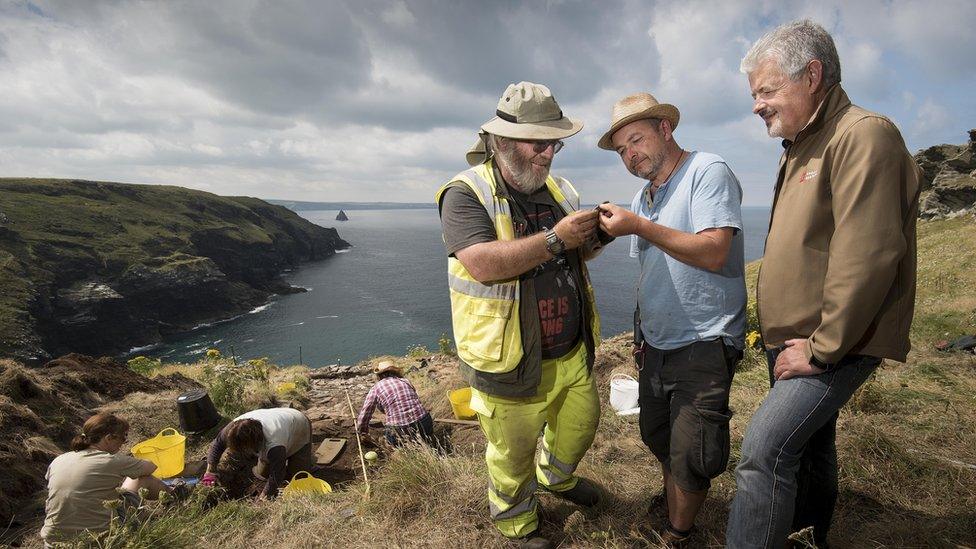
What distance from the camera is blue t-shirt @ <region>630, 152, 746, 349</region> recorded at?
260cm

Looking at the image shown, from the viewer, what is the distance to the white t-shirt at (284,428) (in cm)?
584

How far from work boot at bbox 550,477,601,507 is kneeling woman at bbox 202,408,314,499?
12.2 ft

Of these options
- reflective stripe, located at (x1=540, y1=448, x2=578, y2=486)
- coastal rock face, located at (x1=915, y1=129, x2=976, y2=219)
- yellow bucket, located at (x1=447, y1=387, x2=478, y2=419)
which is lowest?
yellow bucket, located at (x1=447, y1=387, x2=478, y2=419)

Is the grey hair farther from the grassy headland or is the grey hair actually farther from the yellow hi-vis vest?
the grassy headland

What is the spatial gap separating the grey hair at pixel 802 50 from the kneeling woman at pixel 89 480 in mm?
5896

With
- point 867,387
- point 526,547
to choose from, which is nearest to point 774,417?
point 526,547

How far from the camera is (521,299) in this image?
9.60 ft

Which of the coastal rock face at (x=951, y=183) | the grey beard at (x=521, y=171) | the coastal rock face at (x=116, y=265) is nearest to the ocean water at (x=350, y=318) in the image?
the coastal rock face at (x=116, y=265)

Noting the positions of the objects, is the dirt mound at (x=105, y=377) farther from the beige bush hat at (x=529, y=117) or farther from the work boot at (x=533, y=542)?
the beige bush hat at (x=529, y=117)

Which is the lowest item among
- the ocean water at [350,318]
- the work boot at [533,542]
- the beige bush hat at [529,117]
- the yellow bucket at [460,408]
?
the ocean water at [350,318]

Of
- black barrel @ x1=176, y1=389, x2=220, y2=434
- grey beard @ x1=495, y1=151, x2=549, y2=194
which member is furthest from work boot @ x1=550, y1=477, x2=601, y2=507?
black barrel @ x1=176, y1=389, x2=220, y2=434

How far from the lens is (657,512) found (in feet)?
10.5

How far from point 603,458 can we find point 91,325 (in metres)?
83.7

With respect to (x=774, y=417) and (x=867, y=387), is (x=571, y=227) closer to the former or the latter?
(x=774, y=417)
